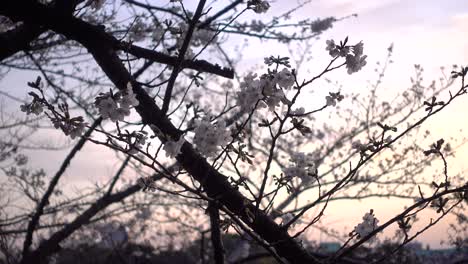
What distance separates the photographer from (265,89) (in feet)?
7.57

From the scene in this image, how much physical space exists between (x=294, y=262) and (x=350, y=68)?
1224 mm

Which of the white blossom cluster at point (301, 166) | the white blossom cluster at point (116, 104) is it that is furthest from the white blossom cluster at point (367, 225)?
the white blossom cluster at point (116, 104)

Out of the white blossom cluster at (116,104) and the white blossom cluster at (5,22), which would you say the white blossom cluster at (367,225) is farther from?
the white blossom cluster at (5,22)

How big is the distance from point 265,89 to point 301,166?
94 centimetres

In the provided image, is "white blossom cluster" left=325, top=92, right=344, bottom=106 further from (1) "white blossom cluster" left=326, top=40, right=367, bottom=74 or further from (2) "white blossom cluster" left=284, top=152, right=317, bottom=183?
(2) "white blossom cluster" left=284, top=152, right=317, bottom=183

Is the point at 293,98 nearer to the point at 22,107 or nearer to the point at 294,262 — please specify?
the point at 294,262

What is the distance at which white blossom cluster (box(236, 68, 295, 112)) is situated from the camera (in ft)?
7.59

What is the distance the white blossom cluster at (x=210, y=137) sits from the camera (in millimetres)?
2203

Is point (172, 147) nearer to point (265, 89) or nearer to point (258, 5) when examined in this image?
point (265, 89)

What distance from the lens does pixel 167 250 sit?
17922mm

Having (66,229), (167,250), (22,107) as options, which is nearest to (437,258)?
(167,250)

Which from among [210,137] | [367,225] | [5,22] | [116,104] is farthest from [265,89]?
[5,22]

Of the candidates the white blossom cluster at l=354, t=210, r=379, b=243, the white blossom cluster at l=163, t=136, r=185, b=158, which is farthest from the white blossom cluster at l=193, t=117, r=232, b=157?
→ the white blossom cluster at l=354, t=210, r=379, b=243

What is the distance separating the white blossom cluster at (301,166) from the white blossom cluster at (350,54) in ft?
2.44
